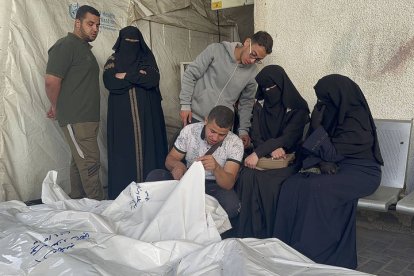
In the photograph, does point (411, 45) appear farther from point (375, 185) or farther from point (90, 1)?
point (90, 1)

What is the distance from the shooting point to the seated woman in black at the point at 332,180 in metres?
2.49

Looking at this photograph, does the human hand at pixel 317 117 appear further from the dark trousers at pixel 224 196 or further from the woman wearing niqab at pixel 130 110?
the woman wearing niqab at pixel 130 110

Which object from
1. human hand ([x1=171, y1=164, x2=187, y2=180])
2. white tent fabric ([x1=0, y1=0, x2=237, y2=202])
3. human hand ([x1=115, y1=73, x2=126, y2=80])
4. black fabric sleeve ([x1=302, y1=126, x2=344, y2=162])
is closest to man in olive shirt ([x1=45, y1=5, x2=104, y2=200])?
human hand ([x1=115, y1=73, x2=126, y2=80])

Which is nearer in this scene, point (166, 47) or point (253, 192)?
point (253, 192)

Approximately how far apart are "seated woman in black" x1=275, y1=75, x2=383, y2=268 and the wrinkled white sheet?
0.53 metres

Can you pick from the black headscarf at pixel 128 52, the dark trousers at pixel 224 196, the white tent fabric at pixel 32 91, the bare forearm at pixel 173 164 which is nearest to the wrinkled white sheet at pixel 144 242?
the dark trousers at pixel 224 196

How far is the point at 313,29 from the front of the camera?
364 cm

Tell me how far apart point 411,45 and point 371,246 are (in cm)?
171

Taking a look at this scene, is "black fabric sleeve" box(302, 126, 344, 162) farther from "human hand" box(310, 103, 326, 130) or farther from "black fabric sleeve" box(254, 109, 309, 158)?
"black fabric sleeve" box(254, 109, 309, 158)

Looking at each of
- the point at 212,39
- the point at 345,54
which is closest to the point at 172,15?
the point at 212,39

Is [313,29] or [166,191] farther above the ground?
[313,29]

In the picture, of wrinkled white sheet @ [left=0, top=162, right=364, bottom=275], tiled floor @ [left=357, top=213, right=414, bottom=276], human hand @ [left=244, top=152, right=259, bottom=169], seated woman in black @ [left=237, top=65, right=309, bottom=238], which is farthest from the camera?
human hand @ [left=244, top=152, right=259, bottom=169]

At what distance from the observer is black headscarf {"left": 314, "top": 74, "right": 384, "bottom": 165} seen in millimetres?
2674

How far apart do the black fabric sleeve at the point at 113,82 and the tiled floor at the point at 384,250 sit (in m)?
2.42
